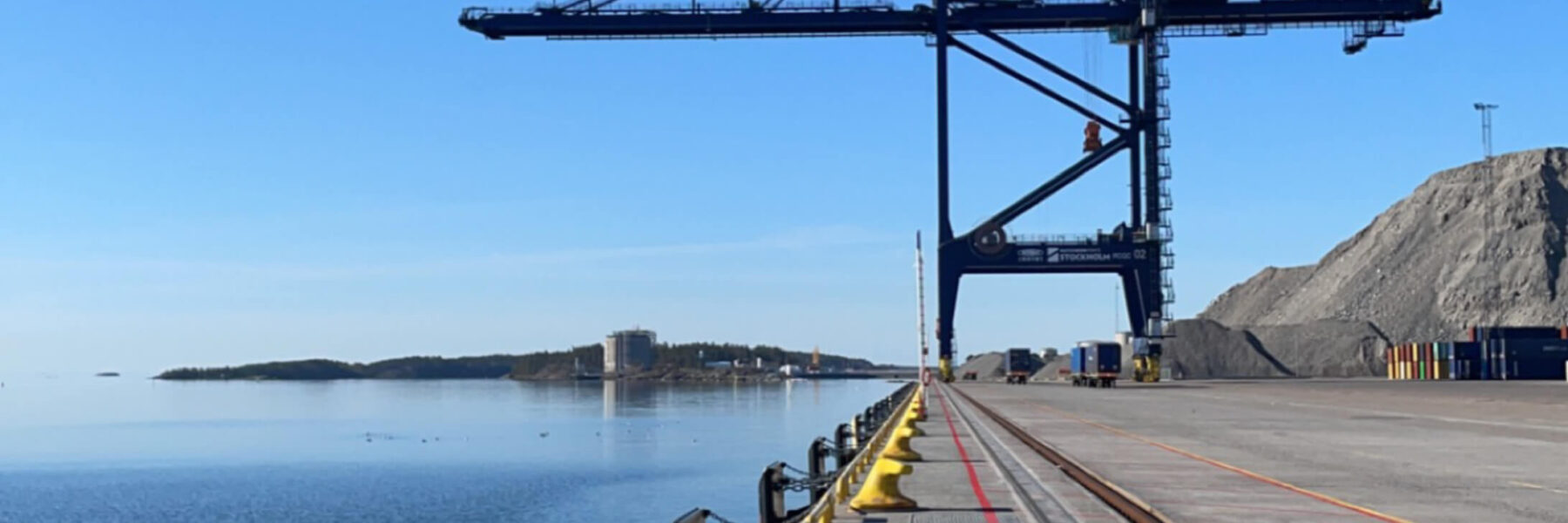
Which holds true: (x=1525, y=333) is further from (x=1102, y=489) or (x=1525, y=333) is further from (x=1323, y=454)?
(x=1102, y=489)

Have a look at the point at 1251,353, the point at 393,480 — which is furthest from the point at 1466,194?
the point at 393,480

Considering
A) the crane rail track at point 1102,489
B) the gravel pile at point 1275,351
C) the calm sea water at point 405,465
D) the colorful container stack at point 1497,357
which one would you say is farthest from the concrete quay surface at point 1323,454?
the gravel pile at point 1275,351

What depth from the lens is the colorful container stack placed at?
100625 mm

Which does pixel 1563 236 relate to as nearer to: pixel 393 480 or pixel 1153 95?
pixel 1153 95

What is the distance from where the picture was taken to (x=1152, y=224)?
88.6 m

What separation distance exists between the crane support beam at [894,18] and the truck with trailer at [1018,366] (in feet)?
93.1

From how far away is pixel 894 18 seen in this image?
285 feet

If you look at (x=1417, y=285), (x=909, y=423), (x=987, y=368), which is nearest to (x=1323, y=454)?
(x=909, y=423)

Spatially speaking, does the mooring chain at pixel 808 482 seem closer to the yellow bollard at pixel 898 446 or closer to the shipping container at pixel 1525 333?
the yellow bollard at pixel 898 446

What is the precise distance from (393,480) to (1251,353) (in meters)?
83.3

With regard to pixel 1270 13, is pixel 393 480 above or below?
below

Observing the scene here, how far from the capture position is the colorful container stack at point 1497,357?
330 ft

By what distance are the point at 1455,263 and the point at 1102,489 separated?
468ft

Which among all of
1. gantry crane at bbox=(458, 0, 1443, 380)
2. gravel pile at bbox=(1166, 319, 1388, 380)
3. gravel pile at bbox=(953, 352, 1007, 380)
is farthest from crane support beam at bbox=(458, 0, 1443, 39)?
gravel pile at bbox=(953, 352, 1007, 380)
